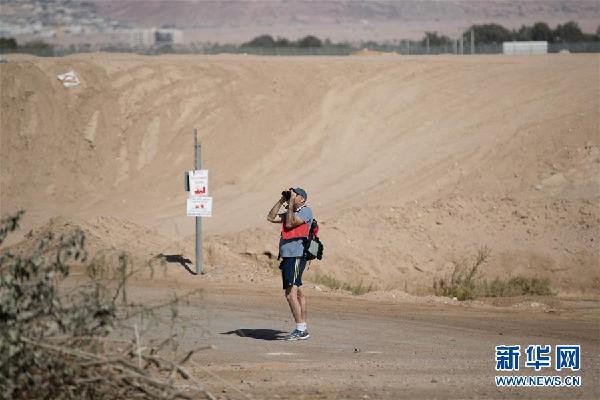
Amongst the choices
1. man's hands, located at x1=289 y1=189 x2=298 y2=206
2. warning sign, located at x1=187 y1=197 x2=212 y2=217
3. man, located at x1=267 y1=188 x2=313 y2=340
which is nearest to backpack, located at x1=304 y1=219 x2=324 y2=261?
man, located at x1=267 y1=188 x2=313 y2=340

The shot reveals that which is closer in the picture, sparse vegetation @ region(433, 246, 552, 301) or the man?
the man

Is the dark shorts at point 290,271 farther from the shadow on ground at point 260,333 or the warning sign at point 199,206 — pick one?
the warning sign at point 199,206

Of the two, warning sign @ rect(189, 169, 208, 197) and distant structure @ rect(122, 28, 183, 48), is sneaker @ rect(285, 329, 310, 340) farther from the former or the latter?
distant structure @ rect(122, 28, 183, 48)

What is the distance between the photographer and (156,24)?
513 feet

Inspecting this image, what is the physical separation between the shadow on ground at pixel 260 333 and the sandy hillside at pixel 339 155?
255 inches

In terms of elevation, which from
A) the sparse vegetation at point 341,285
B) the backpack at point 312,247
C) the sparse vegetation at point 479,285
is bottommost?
the sparse vegetation at point 479,285

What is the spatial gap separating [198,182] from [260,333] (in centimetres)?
547

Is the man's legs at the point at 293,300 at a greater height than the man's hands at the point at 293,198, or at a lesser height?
lesser

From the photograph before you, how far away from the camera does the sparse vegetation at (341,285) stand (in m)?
21.1

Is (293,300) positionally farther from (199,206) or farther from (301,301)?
(199,206)

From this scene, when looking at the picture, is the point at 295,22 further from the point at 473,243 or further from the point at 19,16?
the point at 473,243

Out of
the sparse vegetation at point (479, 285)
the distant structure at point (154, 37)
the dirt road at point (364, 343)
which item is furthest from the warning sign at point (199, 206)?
the distant structure at point (154, 37)

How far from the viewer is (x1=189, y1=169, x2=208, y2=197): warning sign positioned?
20.7 metres

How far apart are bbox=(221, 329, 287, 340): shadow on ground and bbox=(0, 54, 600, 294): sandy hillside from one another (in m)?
6.48
